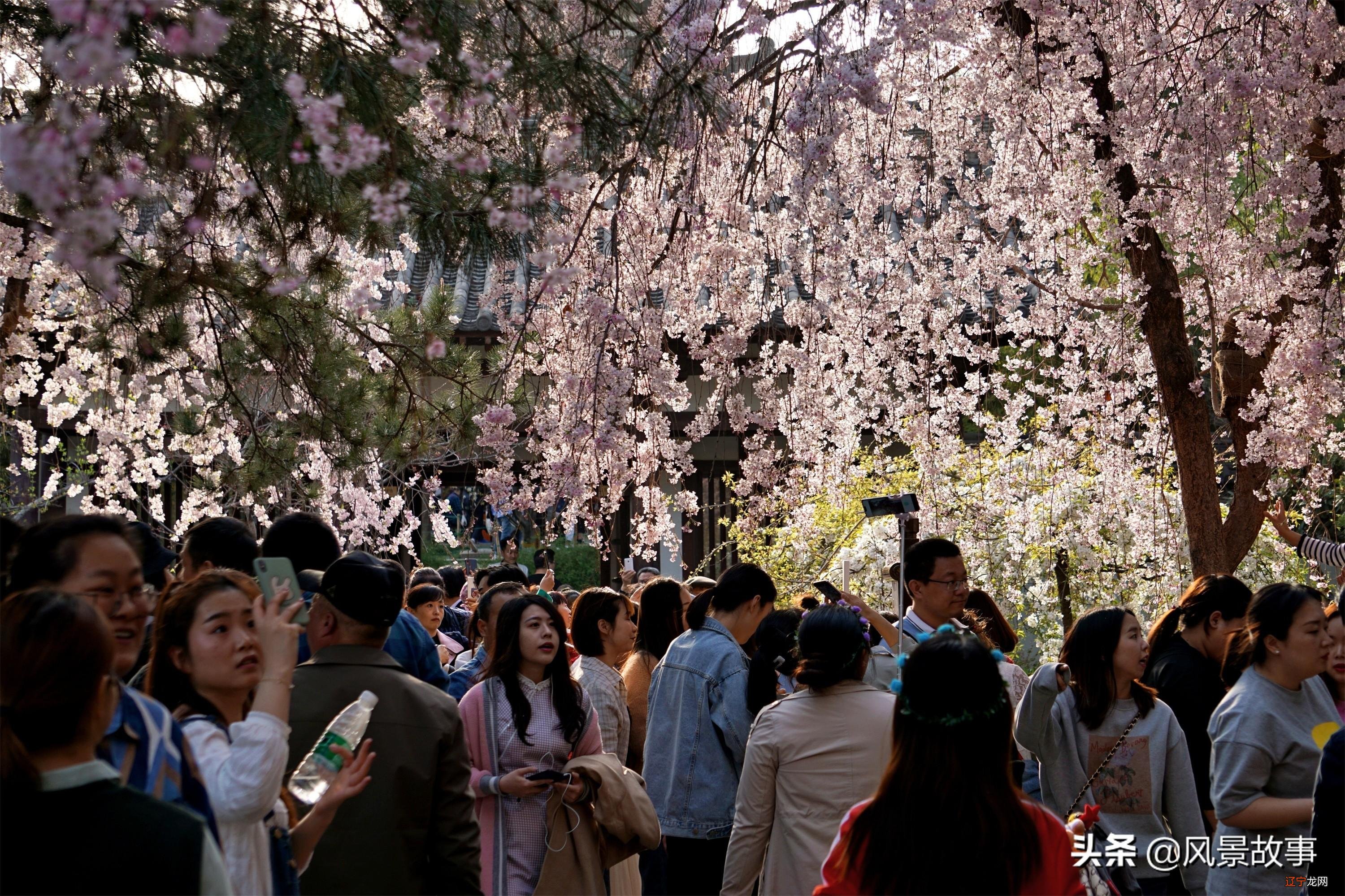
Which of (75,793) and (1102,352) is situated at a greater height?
(1102,352)

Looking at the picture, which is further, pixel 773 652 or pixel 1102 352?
pixel 1102 352

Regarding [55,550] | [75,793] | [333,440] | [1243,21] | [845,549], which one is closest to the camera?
[75,793]

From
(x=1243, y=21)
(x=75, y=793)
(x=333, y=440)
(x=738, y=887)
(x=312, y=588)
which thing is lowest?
(x=738, y=887)

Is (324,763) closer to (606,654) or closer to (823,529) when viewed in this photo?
(606,654)

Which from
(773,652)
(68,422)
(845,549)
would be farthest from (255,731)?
(68,422)

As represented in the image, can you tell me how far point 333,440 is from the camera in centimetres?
596

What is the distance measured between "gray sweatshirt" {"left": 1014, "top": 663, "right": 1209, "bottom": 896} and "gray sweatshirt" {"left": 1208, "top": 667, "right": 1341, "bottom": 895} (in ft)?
0.31

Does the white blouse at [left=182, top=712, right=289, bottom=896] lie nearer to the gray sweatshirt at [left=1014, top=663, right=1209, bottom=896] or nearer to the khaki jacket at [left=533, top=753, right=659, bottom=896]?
the khaki jacket at [left=533, top=753, right=659, bottom=896]

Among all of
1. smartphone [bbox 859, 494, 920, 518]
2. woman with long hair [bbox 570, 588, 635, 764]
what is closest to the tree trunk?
smartphone [bbox 859, 494, 920, 518]

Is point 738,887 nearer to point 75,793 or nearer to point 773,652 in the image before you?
point 773,652

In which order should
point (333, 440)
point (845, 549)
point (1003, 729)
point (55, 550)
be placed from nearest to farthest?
point (1003, 729) → point (55, 550) → point (333, 440) → point (845, 549)

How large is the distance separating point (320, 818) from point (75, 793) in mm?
913

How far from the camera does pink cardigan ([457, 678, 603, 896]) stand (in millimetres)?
3523

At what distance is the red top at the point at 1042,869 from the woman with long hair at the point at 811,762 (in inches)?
37.6
